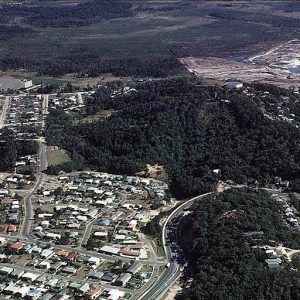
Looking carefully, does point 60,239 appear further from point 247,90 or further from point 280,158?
point 247,90

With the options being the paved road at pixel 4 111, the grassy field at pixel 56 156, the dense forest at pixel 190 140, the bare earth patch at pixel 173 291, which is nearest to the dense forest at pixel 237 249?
the bare earth patch at pixel 173 291

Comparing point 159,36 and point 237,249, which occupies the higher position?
point 159,36

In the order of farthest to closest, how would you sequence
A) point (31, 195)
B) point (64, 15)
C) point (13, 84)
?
point (64, 15) < point (13, 84) < point (31, 195)

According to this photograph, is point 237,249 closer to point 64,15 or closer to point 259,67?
point 259,67

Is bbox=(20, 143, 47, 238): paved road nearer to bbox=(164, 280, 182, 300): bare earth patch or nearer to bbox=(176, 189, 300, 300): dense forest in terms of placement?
bbox=(176, 189, 300, 300): dense forest

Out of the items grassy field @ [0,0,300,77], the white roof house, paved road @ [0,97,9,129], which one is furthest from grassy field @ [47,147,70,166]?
grassy field @ [0,0,300,77]

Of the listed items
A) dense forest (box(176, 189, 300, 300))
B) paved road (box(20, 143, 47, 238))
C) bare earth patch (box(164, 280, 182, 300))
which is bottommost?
bare earth patch (box(164, 280, 182, 300))

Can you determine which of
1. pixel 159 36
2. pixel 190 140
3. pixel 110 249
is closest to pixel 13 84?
pixel 190 140
